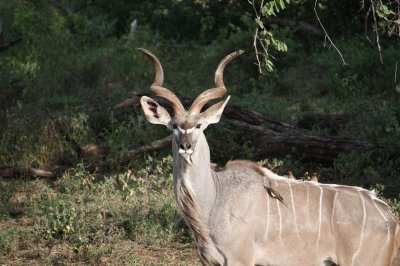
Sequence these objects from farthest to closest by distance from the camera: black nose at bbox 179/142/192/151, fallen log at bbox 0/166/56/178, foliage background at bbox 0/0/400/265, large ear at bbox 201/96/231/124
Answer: fallen log at bbox 0/166/56/178, foliage background at bbox 0/0/400/265, large ear at bbox 201/96/231/124, black nose at bbox 179/142/192/151

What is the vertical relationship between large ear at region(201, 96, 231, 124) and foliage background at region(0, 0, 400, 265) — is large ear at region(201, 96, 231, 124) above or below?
above

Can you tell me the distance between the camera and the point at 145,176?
704 centimetres

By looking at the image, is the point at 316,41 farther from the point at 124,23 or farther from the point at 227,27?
the point at 124,23

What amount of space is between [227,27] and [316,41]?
57.8 inches

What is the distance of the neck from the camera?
14.3 feet

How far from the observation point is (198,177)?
4422 millimetres

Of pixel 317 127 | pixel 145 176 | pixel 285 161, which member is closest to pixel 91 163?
pixel 145 176

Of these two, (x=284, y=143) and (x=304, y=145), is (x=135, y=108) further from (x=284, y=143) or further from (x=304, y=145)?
(x=304, y=145)

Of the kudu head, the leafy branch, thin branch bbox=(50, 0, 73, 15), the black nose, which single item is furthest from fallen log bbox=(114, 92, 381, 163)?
thin branch bbox=(50, 0, 73, 15)

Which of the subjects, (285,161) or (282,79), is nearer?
(285,161)

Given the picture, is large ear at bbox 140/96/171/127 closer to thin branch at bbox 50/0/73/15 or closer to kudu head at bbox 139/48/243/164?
kudu head at bbox 139/48/243/164

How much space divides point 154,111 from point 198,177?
0.54m

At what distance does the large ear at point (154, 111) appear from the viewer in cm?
462

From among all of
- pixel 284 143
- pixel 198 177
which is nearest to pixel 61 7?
pixel 284 143
